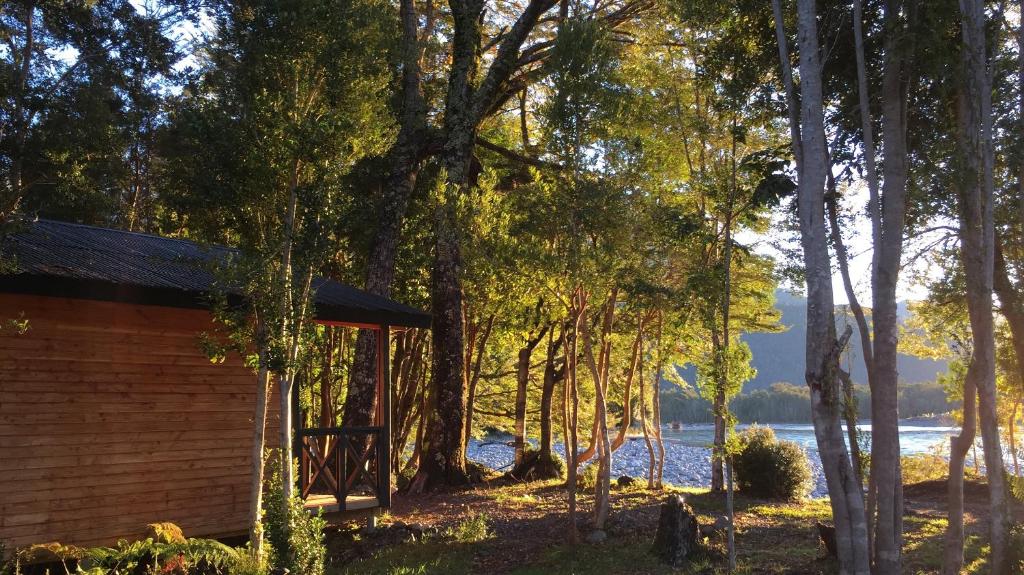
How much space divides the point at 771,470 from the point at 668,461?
21.2 m

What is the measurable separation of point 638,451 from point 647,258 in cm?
3375

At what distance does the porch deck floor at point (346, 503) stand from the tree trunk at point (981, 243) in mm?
7082

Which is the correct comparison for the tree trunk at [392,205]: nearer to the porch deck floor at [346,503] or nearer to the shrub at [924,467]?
the porch deck floor at [346,503]

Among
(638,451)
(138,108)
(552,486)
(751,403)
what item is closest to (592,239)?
(552,486)

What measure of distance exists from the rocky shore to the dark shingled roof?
1544 cm

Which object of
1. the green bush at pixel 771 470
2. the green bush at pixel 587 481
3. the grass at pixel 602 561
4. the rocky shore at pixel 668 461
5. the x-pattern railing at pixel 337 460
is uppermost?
the x-pattern railing at pixel 337 460

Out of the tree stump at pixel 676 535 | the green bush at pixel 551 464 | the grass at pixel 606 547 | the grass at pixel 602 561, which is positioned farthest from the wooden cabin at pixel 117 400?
the green bush at pixel 551 464

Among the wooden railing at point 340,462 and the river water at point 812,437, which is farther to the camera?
the river water at point 812,437

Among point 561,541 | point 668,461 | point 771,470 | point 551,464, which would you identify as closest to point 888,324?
point 561,541

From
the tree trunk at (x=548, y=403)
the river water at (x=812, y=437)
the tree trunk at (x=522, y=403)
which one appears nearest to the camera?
the tree trunk at (x=548, y=403)

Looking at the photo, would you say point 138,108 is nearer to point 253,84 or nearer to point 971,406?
point 253,84

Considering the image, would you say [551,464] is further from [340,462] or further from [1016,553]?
[1016,553]

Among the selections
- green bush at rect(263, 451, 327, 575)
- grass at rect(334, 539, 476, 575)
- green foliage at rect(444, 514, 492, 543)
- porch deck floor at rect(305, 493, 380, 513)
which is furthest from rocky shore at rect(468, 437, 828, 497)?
green bush at rect(263, 451, 327, 575)

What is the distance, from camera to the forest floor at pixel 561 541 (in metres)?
8.22
